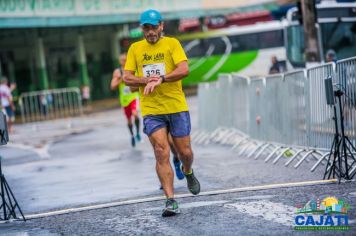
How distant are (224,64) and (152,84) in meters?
41.9

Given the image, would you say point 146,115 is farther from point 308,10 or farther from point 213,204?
point 308,10

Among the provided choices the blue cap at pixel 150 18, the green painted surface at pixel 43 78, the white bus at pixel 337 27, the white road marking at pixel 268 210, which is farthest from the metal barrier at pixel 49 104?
the white road marking at pixel 268 210

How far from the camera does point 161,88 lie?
9.02 meters

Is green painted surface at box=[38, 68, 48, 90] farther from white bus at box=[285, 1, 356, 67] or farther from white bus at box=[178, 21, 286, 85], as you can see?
white bus at box=[285, 1, 356, 67]

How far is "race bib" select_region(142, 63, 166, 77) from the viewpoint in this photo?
9.04 metres

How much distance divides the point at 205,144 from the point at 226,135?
0.56 m

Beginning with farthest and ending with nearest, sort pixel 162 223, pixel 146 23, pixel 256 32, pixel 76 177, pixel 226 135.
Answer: pixel 256 32, pixel 226 135, pixel 76 177, pixel 146 23, pixel 162 223

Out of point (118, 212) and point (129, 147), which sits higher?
point (118, 212)

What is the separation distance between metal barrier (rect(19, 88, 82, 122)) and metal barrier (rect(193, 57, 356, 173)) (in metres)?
17.0

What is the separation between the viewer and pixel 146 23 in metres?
8.75

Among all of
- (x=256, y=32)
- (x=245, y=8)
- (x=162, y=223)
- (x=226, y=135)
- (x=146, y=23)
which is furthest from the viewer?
(x=256, y=32)

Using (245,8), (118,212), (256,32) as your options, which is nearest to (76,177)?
(118,212)

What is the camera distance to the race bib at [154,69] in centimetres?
904

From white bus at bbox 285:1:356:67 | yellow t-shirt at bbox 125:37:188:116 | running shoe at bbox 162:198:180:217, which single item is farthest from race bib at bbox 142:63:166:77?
white bus at bbox 285:1:356:67
